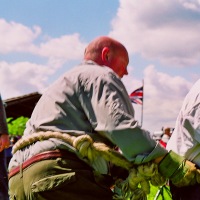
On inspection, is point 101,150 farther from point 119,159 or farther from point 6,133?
point 6,133

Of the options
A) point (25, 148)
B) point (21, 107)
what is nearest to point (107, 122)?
point (25, 148)

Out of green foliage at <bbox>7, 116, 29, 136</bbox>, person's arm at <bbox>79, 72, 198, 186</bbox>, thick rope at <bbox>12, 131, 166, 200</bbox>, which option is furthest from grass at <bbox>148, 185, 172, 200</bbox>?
green foliage at <bbox>7, 116, 29, 136</bbox>

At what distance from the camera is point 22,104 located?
138 feet

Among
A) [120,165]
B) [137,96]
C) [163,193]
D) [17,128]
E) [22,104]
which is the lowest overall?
[163,193]

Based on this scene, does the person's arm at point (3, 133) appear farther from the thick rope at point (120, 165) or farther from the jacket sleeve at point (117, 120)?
the jacket sleeve at point (117, 120)

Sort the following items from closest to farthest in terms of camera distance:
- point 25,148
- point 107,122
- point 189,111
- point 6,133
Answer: point 107,122
point 25,148
point 189,111
point 6,133

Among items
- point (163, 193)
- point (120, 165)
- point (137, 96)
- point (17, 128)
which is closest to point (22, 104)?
point (17, 128)

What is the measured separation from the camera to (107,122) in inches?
135

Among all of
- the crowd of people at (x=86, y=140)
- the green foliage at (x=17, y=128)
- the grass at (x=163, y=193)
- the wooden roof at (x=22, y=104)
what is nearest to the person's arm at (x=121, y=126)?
the crowd of people at (x=86, y=140)

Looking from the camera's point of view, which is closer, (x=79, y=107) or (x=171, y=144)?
(x=79, y=107)

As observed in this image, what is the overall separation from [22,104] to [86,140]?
1525 inches

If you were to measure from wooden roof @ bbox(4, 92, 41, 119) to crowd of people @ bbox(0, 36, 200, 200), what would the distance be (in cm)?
3655

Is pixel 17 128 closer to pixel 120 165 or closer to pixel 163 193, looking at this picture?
pixel 163 193

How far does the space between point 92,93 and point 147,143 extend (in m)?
0.41
